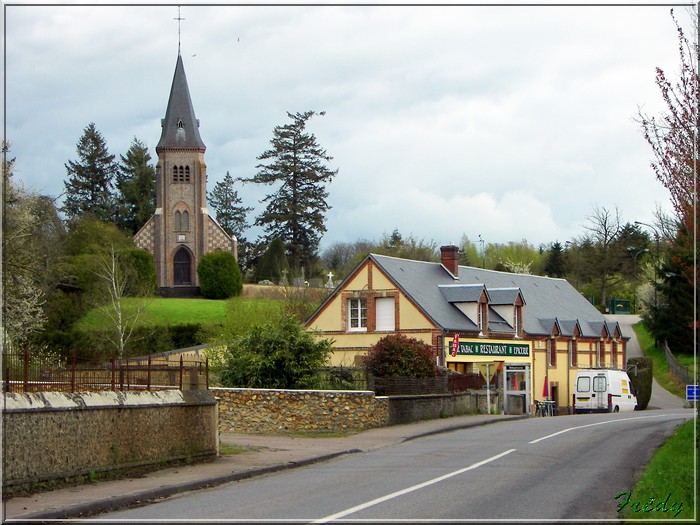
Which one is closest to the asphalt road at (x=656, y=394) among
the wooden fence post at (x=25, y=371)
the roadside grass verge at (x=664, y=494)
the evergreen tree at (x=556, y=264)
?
the evergreen tree at (x=556, y=264)

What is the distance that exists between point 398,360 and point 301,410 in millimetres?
5945

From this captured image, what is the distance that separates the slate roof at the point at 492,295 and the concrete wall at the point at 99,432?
90.2 ft

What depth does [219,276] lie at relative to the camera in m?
88.1

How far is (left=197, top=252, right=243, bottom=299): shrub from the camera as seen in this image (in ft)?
289

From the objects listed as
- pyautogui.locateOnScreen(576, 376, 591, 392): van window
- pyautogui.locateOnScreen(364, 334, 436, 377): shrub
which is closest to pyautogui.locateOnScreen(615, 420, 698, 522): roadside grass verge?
pyautogui.locateOnScreen(364, 334, 436, 377): shrub

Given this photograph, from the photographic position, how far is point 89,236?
82625 mm

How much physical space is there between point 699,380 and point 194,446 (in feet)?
38.8

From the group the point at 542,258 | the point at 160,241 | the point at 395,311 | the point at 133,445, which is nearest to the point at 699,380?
the point at 133,445

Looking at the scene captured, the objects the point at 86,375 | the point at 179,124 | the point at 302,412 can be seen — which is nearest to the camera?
the point at 86,375

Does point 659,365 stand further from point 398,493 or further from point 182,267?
point 398,493

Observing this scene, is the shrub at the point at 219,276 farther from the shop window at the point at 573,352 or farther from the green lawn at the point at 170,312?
the shop window at the point at 573,352

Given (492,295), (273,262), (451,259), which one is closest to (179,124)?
(273,262)

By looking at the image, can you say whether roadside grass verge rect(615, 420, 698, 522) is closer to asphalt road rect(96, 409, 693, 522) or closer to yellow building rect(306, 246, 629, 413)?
asphalt road rect(96, 409, 693, 522)

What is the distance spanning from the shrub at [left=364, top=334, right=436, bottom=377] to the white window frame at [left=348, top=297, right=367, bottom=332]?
13224mm
